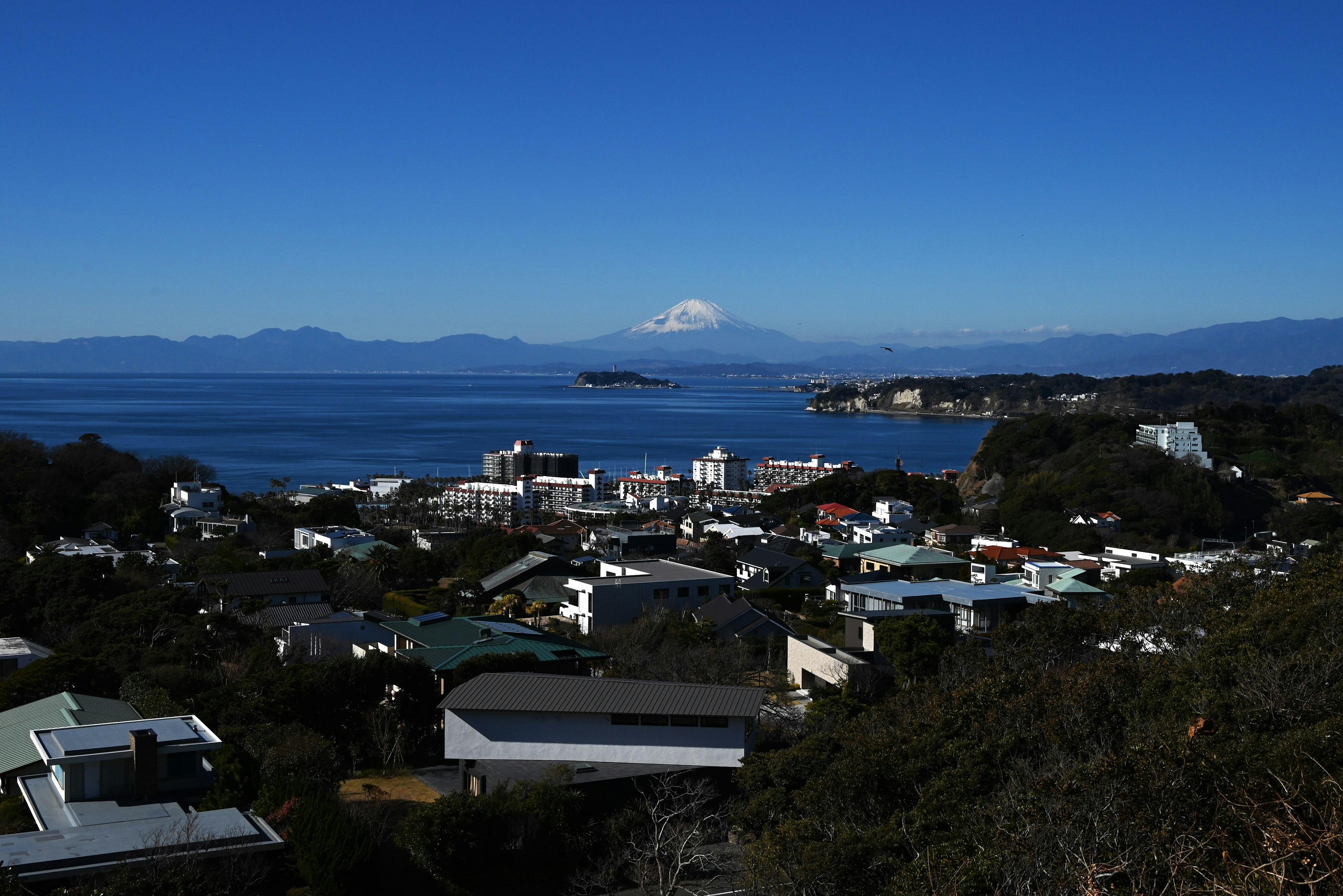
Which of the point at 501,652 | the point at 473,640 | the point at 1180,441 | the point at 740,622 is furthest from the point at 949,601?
the point at 1180,441

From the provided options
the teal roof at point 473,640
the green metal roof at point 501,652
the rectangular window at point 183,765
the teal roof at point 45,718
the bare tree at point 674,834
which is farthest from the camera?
the teal roof at point 473,640

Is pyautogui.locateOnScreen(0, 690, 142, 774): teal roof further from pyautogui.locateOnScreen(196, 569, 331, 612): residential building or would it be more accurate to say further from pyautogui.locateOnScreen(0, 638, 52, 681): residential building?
pyautogui.locateOnScreen(196, 569, 331, 612): residential building

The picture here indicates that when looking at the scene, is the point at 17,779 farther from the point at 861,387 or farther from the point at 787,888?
the point at 861,387

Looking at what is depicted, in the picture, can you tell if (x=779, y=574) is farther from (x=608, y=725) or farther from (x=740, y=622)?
(x=608, y=725)

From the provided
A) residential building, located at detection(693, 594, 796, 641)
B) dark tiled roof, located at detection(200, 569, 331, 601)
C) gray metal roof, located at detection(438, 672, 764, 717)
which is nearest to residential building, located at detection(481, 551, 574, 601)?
dark tiled roof, located at detection(200, 569, 331, 601)

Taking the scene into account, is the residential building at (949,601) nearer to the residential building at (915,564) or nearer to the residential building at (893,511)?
the residential building at (915,564)

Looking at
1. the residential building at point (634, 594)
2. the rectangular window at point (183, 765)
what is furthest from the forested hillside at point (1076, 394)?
the rectangular window at point (183, 765)
